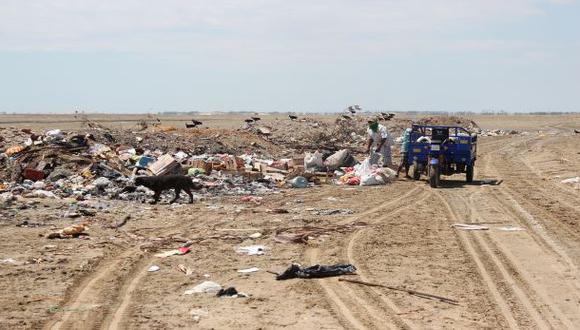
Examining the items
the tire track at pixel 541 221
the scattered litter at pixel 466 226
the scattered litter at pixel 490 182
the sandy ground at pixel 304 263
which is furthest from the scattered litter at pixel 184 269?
the scattered litter at pixel 490 182

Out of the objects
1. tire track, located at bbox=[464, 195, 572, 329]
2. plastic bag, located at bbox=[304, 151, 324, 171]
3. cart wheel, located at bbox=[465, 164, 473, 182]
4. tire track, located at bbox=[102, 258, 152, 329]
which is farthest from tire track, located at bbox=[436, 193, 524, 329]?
plastic bag, located at bbox=[304, 151, 324, 171]

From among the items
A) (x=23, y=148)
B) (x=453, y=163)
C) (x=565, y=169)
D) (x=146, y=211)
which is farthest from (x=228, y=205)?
(x=565, y=169)

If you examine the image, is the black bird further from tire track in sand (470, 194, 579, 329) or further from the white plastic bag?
tire track in sand (470, 194, 579, 329)

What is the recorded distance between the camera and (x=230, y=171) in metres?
21.1

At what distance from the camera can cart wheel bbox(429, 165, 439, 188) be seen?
61.0ft

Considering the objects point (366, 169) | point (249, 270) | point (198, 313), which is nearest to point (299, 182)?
point (366, 169)

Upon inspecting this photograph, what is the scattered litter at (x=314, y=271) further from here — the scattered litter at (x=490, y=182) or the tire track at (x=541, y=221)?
the scattered litter at (x=490, y=182)

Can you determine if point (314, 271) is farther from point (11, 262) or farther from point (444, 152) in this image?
point (444, 152)

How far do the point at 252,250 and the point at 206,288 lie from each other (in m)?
2.28

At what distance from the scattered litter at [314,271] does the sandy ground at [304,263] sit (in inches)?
6.8

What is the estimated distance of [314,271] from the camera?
27.7 feet

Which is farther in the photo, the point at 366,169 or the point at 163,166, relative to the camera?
the point at 366,169

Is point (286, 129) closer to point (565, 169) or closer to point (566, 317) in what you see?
point (565, 169)

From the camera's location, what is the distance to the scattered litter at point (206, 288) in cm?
782
